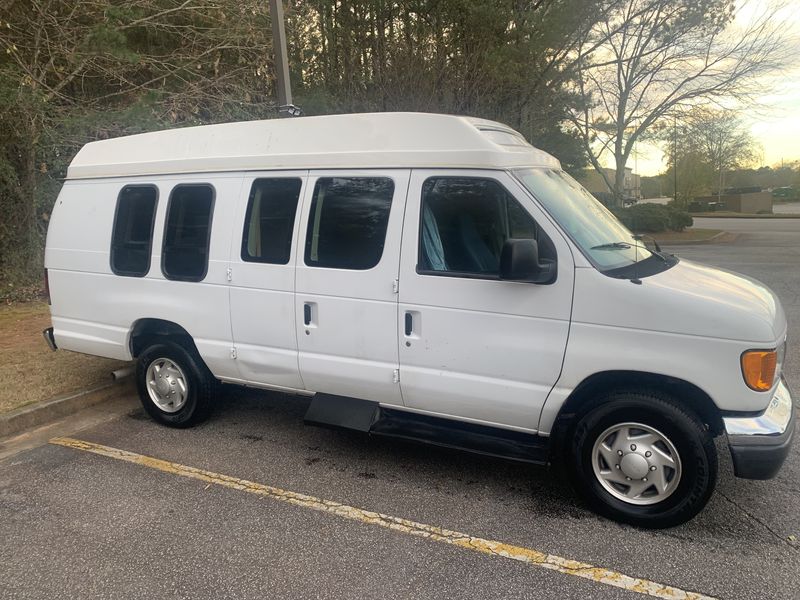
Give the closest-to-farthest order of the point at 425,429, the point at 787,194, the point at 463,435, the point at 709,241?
the point at 463,435
the point at 425,429
the point at 709,241
the point at 787,194

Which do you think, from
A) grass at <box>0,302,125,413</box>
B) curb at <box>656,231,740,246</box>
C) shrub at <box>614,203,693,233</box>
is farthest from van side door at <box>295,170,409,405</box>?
shrub at <box>614,203,693,233</box>

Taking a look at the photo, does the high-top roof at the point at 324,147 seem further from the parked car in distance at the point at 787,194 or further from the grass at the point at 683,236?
the parked car in distance at the point at 787,194

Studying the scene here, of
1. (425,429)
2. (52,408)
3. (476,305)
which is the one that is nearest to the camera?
(476,305)

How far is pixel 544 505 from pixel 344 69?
12390 mm

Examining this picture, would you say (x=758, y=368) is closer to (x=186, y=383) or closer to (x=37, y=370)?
(x=186, y=383)

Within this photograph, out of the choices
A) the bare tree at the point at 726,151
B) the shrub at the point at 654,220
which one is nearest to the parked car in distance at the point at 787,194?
the bare tree at the point at 726,151

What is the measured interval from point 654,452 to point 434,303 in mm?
1530

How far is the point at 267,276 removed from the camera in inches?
171

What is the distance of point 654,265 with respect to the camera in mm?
3748

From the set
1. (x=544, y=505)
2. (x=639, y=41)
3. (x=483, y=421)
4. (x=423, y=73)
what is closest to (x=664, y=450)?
(x=544, y=505)

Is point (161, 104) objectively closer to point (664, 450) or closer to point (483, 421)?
point (483, 421)

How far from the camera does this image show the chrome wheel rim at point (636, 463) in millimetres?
3359

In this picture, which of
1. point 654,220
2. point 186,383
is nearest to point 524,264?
point 186,383

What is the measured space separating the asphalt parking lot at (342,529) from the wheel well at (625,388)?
1.83 ft
